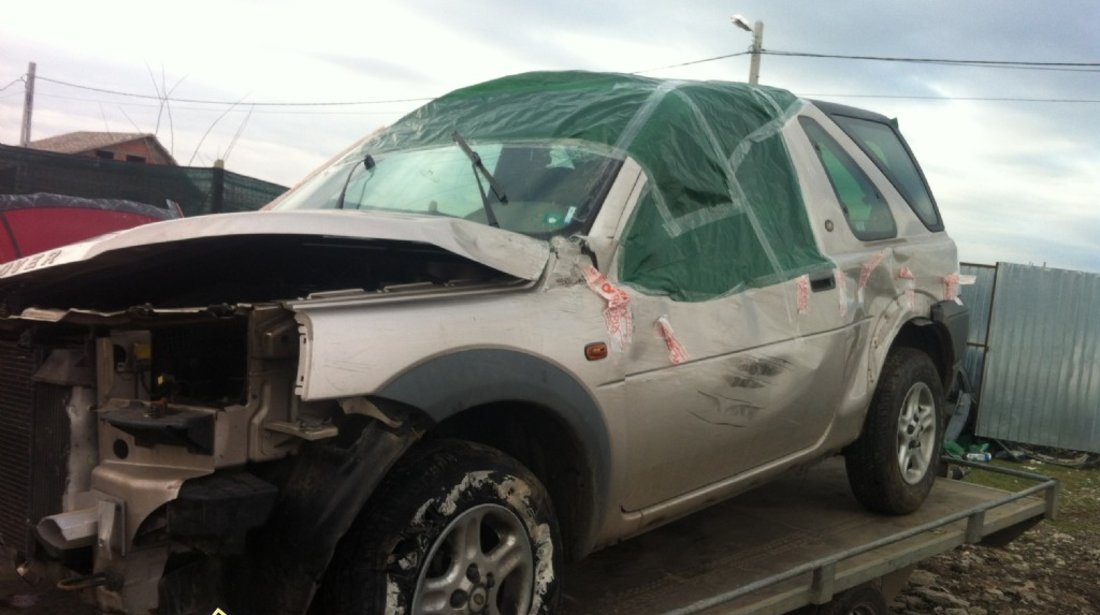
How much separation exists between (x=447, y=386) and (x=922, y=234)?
3.43 metres

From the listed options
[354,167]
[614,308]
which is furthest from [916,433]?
[354,167]

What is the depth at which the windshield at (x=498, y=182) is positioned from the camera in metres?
3.16

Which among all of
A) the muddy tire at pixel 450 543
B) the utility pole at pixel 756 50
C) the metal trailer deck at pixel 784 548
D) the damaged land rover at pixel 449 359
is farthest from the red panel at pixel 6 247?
the utility pole at pixel 756 50

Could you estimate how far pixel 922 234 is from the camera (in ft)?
16.2

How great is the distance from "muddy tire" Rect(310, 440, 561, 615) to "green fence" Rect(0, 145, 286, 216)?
17.6 feet

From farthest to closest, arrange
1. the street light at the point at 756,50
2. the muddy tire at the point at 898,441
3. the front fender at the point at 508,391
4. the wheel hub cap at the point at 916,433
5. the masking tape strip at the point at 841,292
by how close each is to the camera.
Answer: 1. the street light at the point at 756,50
2. the wheel hub cap at the point at 916,433
3. the muddy tire at the point at 898,441
4. the masking tape strip at the point at 841,292
5. the front fender at the point at 508,391

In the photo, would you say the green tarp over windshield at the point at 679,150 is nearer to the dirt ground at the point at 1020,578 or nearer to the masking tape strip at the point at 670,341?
the masking tape strip at the point at 670,341

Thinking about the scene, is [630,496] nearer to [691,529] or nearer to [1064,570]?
[691,529]

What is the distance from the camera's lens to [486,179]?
11.0 feet

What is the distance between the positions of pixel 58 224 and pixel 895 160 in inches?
204

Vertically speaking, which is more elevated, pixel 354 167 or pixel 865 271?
pixel 354 167

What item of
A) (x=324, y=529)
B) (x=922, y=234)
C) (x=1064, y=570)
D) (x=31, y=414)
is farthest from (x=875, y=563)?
(x=1064, y=570)

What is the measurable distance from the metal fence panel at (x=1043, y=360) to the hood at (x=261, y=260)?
10.3 meters

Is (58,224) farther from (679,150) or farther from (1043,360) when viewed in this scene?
(1043,360)
